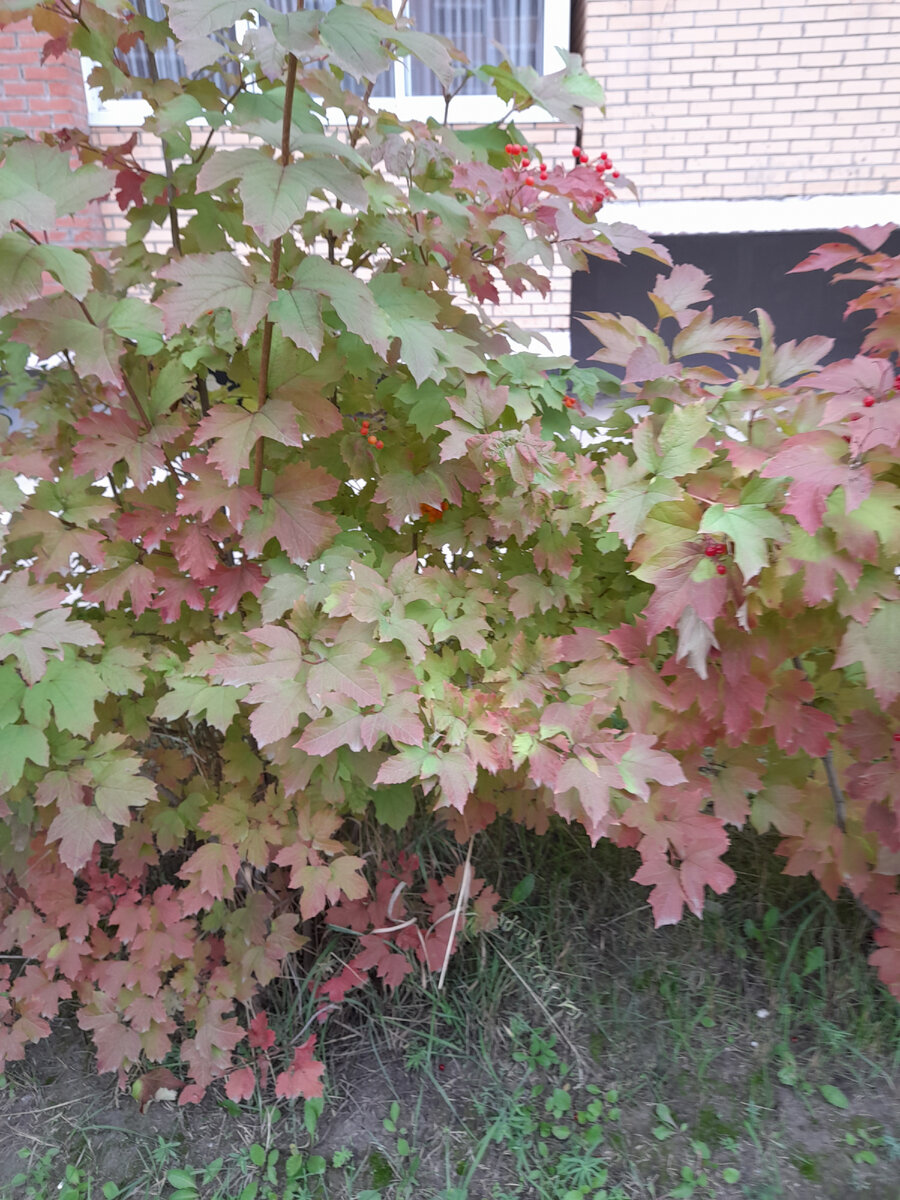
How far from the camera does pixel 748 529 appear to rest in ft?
3.11

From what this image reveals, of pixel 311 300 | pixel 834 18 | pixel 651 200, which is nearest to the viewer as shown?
pixel 311 300

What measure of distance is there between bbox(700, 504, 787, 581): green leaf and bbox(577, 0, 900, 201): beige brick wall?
18.0 feet

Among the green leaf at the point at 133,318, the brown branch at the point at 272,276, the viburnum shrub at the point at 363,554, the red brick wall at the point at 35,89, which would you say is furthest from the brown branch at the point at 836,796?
the red brick wall at the point at 35,89

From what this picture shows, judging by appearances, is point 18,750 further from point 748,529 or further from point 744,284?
point 744,284

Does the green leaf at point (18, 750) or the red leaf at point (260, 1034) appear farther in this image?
the red leaf at point (260, 1034)

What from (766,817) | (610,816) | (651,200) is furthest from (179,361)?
(651,200)

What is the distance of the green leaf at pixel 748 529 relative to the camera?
2.98ft

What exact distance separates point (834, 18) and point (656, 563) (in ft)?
20.8

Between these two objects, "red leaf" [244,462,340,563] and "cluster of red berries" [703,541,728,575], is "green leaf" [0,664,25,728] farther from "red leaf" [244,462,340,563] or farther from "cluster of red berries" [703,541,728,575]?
"cluster of red berries" [703,541,728,575]

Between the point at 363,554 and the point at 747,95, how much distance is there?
591 centimetres

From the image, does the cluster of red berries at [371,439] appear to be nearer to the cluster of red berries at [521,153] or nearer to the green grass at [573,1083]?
the cluster of red berries at [521,153]

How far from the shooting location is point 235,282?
1.02 meters

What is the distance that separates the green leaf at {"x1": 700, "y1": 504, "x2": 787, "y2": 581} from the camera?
91cm

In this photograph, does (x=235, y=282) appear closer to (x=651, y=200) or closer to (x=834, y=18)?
(x=651, y=200)
